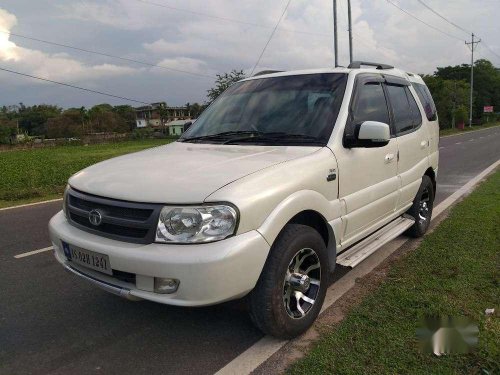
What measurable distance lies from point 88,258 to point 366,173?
2.34 metres

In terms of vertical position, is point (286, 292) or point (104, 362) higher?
point (286, 292)

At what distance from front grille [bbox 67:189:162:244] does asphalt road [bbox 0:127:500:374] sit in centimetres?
82

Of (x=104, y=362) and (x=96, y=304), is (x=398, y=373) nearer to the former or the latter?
(x=104, y=362)

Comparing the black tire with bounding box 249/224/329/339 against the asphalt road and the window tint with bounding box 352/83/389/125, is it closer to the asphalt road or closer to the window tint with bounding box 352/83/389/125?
the asphalt road

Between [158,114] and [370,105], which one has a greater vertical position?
[158,114]

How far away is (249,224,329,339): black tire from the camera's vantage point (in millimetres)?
2779

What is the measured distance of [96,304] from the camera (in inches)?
146

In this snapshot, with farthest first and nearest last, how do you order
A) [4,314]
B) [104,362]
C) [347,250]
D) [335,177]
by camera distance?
1. [347,250]
2. [4,314]
3. [335,177]
4. [104,362]

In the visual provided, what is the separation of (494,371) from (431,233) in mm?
3094

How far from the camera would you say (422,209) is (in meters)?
5.44

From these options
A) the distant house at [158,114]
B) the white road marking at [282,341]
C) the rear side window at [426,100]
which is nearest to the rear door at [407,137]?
the rear side window at [426,100]

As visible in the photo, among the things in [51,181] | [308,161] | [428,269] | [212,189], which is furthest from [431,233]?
[51,181]

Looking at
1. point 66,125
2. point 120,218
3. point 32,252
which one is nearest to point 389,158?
point 120,218

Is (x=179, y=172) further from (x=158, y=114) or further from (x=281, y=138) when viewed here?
(x=158, y=114)
